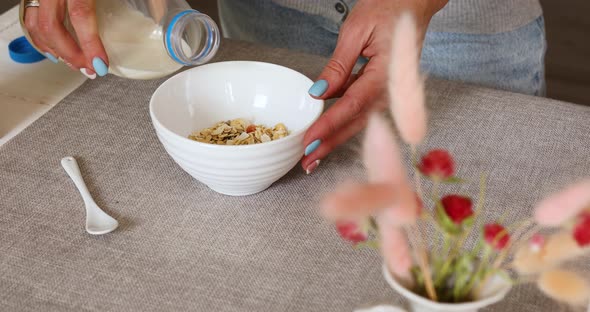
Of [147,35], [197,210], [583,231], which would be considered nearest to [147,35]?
[147,35]

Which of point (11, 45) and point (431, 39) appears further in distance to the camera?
point (431, 39)

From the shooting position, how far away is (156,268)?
0.73 meters

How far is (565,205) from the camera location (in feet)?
1.43

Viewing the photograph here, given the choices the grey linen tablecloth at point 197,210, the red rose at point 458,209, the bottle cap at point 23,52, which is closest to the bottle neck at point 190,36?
the grey linen tablecloth at point 197,210

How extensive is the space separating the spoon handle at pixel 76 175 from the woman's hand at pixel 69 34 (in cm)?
12

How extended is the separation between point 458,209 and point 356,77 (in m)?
0.51

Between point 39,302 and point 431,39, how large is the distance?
88 cm

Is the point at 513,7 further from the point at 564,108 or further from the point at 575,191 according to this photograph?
the point at 575,191

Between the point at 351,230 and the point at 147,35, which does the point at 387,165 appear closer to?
the point at 351,230

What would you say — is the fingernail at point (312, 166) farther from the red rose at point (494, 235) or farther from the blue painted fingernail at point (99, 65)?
the red rose at point (494, 235)

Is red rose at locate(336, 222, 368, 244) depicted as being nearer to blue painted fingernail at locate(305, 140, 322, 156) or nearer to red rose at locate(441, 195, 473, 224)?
red rose at locate(441, 195, 473, 224)

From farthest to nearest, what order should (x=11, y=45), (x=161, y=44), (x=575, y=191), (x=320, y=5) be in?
(x=320, y=5) → (x=11, y=45) → (x=161, y=44) → (x=575, y=191)

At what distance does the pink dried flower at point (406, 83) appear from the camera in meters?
0.46

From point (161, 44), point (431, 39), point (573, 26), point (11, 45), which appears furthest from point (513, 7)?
point (573, 26)
